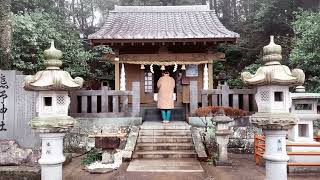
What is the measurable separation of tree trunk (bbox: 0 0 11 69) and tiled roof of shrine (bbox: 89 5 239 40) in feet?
14.1

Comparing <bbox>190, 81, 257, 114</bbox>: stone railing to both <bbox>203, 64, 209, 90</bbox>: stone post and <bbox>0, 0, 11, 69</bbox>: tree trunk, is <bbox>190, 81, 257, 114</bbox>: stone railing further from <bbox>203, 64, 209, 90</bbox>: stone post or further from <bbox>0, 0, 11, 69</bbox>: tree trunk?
<bbox>0, 0, 11, 69</bbox>: tree trunk

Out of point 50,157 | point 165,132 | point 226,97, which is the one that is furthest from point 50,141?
point 226,97

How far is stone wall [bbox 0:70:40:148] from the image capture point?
29.9ft

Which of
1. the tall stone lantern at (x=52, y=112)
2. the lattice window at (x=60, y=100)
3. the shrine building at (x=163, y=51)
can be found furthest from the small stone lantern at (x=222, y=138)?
the shrine building at (x=163, y=51)

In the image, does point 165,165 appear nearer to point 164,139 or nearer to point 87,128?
point 164,139

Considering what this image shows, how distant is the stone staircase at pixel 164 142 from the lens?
392 inches

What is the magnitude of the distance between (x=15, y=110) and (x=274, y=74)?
740 centimetres

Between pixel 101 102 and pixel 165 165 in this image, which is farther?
pixel 101 102

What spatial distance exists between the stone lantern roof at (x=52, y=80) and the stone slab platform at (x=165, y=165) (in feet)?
10.8

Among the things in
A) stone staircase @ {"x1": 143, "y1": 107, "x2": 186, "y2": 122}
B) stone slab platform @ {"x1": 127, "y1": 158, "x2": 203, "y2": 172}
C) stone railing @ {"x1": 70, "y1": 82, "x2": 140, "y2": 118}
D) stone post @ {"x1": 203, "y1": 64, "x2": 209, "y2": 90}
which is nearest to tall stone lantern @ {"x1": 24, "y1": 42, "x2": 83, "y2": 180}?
stone slab platform @ {"x1": 127, "y1": 158, "x2": 203, "y2": 172}

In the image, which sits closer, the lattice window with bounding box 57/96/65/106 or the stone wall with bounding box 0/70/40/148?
the lattice window with bounding box 57/96/65/106

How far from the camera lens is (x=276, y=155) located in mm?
6035

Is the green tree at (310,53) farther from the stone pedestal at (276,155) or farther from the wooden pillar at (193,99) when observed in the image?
the stone pedestal at (276,155)

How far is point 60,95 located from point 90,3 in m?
36.2
